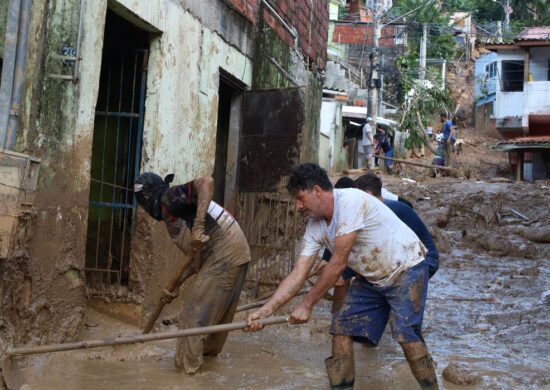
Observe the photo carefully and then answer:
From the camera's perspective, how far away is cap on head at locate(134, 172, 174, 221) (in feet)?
17.3

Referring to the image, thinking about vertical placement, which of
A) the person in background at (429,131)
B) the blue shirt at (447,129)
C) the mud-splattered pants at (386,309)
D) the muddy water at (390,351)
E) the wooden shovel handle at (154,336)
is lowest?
the muddy water at (390,351)

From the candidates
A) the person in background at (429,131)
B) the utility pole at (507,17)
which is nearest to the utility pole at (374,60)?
the person in background at (429,131)

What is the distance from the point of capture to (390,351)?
21.0 feet

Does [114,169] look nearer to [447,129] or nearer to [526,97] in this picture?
[447,129]

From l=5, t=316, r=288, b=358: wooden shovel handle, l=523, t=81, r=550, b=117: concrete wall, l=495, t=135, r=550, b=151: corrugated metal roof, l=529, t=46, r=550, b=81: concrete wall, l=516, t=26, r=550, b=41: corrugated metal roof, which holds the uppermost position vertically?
l=516, t=26, r=550, b=41: corrugated metal roof

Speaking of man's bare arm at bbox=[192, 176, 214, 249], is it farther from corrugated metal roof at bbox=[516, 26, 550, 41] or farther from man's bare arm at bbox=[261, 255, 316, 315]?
corrugated metal roof at bbox=[516, 26, 550, 41]

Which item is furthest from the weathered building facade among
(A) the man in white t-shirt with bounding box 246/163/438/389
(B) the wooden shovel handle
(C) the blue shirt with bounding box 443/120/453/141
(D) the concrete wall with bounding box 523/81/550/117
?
(D) the concrete wall with bounding box 523/81/550/117

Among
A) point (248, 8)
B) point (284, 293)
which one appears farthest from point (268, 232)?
point (284, 293)

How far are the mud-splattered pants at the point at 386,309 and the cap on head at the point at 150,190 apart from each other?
1594 millimetres

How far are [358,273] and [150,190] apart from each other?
1.69m

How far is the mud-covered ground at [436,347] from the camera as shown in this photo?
528 centimetres

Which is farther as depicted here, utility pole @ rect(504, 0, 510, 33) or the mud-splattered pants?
utility pole @ rect(504, 0, 510, 33)

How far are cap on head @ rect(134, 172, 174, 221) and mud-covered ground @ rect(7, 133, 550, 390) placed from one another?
47.6 inches

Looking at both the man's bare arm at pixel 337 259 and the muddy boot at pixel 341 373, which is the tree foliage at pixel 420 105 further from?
the man's bare arm at pixel 337 259
